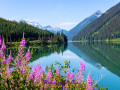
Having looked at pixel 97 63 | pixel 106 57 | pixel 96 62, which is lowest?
pixel 96 62

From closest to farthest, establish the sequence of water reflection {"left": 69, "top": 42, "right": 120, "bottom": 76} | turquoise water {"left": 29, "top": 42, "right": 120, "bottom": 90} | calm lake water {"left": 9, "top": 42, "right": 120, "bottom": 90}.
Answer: calm lake water {"left": 9, "top": 42, "right": 120, "bottom": 90}
turquoise water {"left": 29, "top": 42, "right": 120, "bottom": 90}
water reflection {"left": 69, "top": 42, "right": 120, "bottom": 76}

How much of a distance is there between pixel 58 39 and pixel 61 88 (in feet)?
514

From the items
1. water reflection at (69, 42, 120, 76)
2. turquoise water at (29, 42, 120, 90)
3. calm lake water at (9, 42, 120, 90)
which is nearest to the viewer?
calm lake water at (9, 42, 120, 90)

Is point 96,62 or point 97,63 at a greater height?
point 97,63

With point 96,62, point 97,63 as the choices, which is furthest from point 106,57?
point 97,63

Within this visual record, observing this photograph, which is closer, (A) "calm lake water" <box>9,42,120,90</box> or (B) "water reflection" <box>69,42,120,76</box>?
(A) "calm lake water" <box>9,42,120,90</box>

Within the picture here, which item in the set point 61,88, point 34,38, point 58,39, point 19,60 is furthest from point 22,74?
point 34,38

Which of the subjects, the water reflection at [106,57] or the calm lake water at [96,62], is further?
the water reflection at [106,57]

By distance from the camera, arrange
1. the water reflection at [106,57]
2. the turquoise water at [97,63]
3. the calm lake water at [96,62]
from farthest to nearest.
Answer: the water reflection at [106,57]
the turquoise water at [97,63]
the calm lake water at [96,62]

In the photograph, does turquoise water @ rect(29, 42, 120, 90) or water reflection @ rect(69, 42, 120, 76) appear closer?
turquoise water @ rect(29, 42, 120, 90)

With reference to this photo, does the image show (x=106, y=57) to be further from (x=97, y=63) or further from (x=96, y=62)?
(x=97, y=63)

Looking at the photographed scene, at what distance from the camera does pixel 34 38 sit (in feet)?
561

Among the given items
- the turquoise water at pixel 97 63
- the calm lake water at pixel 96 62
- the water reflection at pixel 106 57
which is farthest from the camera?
the water reflection at pixel 106 57

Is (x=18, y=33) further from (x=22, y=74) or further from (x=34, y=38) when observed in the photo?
(x=22, y=74)
